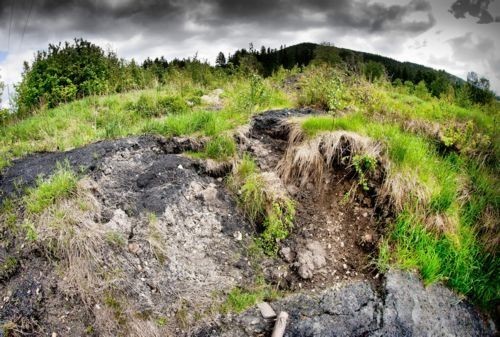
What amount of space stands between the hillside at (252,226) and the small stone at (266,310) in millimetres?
57

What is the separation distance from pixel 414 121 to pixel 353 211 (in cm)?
281

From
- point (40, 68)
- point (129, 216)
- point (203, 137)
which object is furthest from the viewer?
point (40, 68)

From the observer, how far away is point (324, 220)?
5297 mm

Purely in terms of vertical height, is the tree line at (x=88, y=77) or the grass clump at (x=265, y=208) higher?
the tree line at (x=88, y=77)

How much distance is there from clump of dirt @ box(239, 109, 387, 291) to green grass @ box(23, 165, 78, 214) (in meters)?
2.68

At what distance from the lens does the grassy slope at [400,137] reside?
4922 mm

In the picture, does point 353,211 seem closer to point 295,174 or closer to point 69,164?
point 295,174

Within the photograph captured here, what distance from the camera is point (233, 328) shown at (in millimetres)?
3990

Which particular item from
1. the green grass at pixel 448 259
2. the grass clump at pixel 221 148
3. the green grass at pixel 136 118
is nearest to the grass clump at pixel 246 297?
the green grass at pixel 448 259

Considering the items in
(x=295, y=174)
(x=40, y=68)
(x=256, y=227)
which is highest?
(x=40, y=68)

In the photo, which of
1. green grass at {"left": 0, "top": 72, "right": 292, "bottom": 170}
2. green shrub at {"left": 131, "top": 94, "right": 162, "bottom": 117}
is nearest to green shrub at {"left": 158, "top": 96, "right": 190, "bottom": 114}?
green grass at {"left": 0, "top": 72, "right": 292, "bottom": 170}

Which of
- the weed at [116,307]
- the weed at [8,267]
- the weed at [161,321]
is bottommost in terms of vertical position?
the weed at [161,321]

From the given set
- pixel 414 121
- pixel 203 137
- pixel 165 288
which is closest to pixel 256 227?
pixel 165 288

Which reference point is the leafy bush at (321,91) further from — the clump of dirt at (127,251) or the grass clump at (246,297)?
the grass clump at (246,297)
